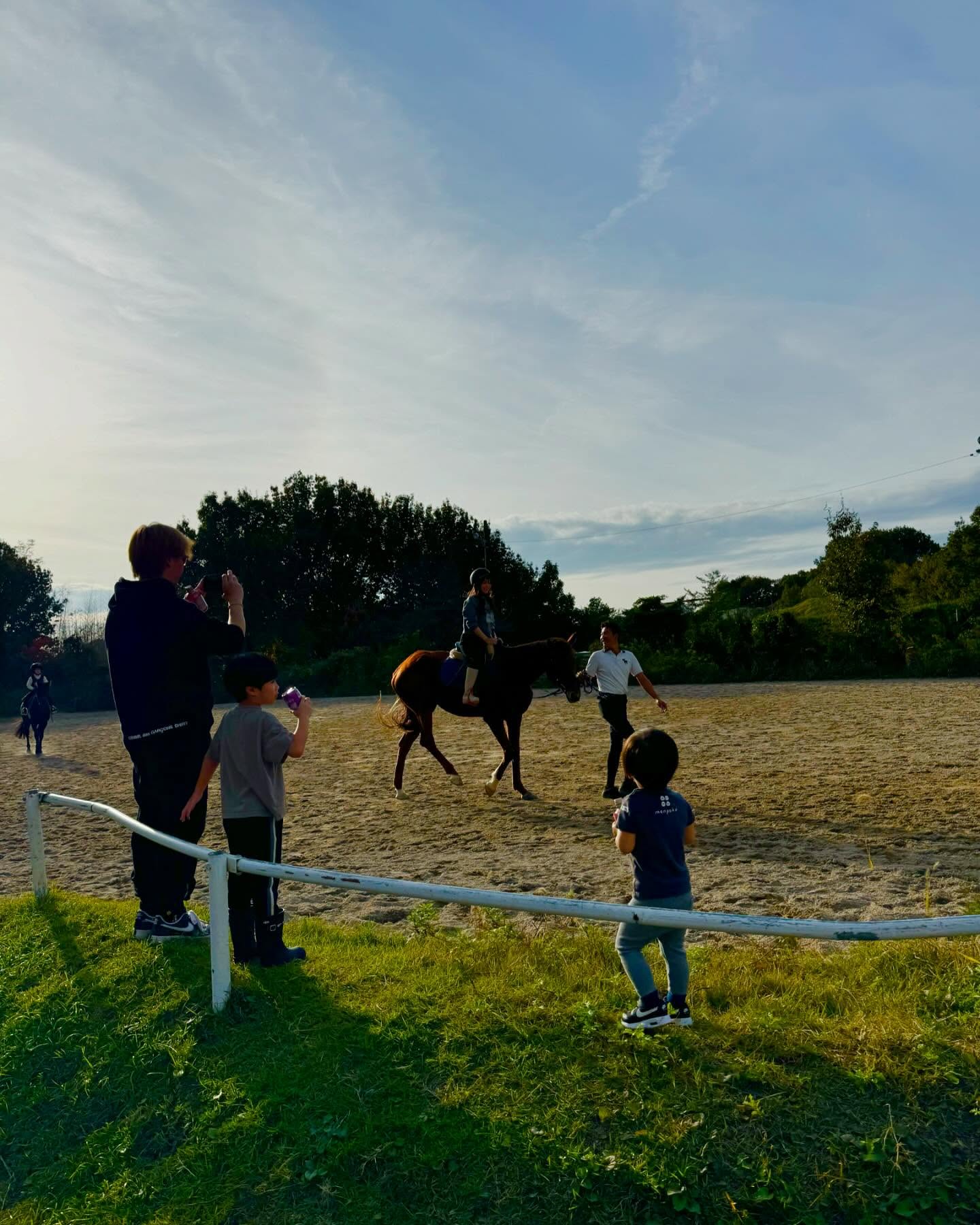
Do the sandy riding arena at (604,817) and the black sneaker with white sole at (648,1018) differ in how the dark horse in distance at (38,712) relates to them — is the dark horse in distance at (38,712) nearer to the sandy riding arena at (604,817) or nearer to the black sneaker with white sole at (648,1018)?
the sandy riding arena at (604,817)

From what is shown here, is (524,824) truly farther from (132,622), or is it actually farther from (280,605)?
(280,605)

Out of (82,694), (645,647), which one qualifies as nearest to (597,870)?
(645,647)

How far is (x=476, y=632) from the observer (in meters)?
9.91

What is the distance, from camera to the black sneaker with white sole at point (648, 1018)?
3482 mm

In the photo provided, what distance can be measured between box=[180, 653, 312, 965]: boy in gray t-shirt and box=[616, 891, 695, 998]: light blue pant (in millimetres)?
1684

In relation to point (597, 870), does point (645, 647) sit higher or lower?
higher

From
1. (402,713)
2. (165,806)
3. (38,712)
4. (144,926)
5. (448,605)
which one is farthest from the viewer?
(448,605)

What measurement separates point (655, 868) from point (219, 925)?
186cm

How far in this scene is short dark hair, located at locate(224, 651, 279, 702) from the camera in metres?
4.27

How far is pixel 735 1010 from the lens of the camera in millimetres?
3656

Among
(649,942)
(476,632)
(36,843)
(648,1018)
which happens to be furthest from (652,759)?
(476,632)

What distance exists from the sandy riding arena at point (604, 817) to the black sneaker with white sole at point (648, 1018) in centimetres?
230

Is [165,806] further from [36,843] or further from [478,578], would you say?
[478,578]

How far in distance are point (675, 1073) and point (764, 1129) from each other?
37cm
